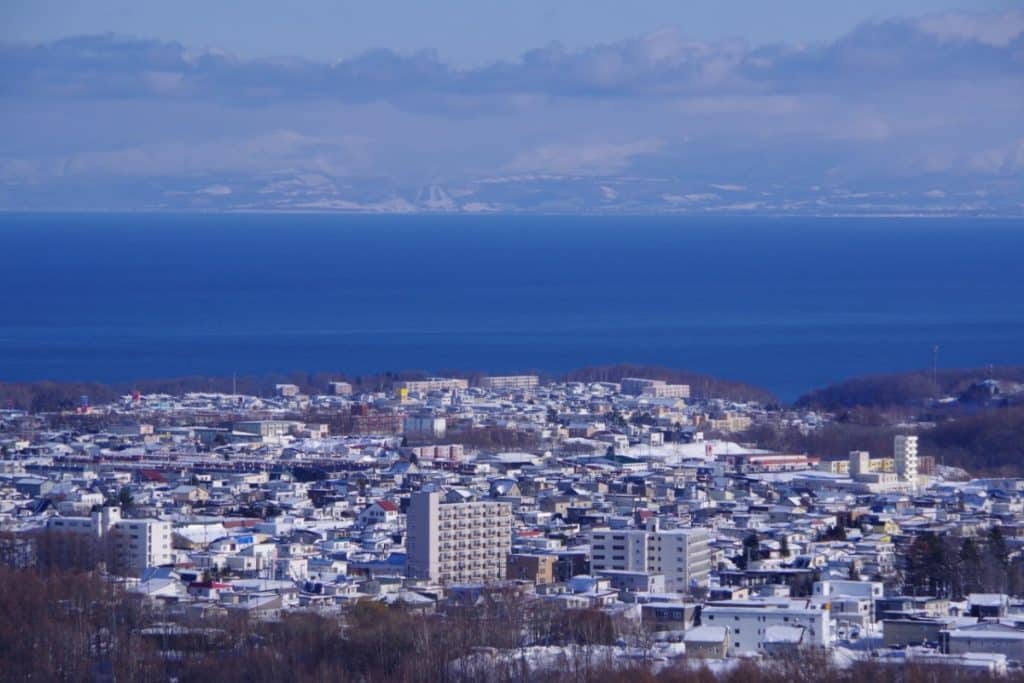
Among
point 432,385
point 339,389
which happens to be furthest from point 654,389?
point 339,389

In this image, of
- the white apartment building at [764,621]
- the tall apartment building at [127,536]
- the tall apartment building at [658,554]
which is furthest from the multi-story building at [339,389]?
the white apartment building at [764,621]

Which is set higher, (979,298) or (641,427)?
(979,298)

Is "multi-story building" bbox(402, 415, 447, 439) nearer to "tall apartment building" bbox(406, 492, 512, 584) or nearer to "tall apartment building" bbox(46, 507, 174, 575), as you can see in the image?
"tall apartment building" bbox(406, 492, 512, 584)

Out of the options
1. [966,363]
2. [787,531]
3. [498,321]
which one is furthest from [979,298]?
[787,531]

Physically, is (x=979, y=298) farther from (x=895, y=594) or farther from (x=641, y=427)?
(x=895, y=594)

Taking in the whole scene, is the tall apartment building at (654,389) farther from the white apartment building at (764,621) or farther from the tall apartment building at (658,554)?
the white apartment building at (764,621)

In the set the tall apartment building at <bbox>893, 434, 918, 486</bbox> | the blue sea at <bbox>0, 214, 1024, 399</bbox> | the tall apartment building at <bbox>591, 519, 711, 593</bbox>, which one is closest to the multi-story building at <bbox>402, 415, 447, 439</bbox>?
the tall apartment building at <bbox>893, 434, 918, 486</bbox>
